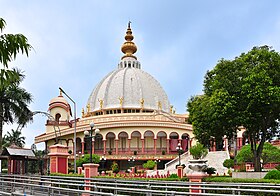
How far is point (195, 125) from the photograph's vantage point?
29000 millimetres

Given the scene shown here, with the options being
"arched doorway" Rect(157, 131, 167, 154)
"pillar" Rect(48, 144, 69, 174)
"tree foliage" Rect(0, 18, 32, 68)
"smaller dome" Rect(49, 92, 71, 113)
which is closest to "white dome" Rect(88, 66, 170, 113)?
"smaller dome" Rect(49, 92, 71, 113)

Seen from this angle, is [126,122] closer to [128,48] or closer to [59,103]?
[59,103]

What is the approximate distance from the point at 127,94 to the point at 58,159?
39.8 m

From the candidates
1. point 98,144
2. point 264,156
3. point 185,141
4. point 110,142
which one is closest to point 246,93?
point 264,156

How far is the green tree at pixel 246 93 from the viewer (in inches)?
940

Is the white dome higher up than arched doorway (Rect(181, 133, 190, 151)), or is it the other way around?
the white dome

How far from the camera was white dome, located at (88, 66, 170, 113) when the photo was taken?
70812mm

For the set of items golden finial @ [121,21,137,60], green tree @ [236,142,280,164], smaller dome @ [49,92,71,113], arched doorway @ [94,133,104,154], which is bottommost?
green tree @ [236,142,280,164]

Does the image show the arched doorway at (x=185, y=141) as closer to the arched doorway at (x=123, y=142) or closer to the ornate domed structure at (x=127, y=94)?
the arched doorway at (x=123, y=142)

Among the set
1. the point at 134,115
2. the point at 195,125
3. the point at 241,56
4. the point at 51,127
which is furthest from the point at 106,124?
the point at 241,56

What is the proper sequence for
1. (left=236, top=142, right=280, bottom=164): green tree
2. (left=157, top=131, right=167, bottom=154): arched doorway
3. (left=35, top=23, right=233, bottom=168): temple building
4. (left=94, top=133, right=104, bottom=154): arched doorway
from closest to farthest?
(left=236, top=142, right=280, bottom=164): green tree → (left=35, top=23, right=233, bottom=168): temple building → (left=157, top=131, right=167, bottom=154): arched doorway → (left=94, top=133, right=104, bottom=154): arched doorway

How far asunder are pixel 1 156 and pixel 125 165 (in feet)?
104

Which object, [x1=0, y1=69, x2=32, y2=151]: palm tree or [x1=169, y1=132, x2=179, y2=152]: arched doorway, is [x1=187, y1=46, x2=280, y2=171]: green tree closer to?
[x1=0, y1=69, x2=32, y2=151]: palm tree

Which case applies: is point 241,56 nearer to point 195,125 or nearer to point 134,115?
point 195,125
